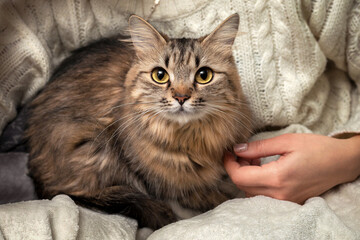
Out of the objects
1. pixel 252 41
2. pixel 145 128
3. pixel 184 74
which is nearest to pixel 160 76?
pixel 184 74

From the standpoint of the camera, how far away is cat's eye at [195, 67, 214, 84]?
4.02 feet

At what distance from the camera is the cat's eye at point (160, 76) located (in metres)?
1.24

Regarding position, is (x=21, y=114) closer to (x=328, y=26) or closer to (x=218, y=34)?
(x=218, y=34)

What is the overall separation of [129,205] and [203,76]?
0.58 meters

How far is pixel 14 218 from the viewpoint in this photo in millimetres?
925

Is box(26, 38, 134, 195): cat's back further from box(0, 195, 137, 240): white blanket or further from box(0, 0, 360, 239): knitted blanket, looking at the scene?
box(0, 195, 137, 240): white blanket

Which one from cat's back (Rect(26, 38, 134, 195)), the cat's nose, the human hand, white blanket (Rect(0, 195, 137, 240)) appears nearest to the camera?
white blanket (Rect(0, 195, 137, 240))

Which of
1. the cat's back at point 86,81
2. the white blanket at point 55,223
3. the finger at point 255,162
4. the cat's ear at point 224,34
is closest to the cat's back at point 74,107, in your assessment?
the cat's back at point 86,81

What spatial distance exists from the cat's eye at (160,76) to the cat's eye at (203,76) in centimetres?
11

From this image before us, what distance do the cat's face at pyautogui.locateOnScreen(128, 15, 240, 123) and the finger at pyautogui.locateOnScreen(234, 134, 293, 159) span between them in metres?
0.19

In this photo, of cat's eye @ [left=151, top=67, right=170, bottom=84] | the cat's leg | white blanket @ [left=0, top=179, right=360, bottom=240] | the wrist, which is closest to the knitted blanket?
the wrist

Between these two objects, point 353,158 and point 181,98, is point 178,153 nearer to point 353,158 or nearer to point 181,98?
point 181,98

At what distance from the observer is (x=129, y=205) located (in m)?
1.28

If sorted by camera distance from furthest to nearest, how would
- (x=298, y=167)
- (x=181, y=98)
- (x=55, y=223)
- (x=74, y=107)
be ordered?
(x=74, y=107)
(x=298, y=167)
(x=181, y=98)
(x=55, y=223)
